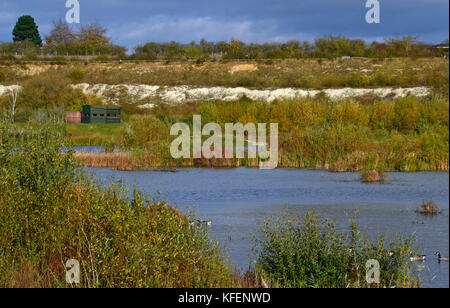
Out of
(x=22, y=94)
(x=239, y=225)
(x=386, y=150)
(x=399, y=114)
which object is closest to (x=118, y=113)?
(x=22, y=94)

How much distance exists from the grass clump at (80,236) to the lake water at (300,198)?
83.6 inches

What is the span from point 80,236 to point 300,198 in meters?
14.2

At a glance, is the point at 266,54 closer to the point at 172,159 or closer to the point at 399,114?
the point at 399,114

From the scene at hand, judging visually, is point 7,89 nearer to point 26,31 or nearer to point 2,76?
point 2,76

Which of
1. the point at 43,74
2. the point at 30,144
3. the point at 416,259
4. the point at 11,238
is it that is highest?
the point at 43,74

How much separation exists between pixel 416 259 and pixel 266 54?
7658 centimetres

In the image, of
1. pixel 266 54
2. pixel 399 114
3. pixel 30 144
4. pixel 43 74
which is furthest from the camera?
pixel 266 54

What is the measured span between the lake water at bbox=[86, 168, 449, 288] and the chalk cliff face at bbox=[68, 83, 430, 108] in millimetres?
31737

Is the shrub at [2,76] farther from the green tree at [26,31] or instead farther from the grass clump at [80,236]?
the grass clump at [80,236]

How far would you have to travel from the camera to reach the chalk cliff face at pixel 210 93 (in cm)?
6222

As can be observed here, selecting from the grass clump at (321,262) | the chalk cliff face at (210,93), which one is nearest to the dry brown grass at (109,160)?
the grass clump at (321,262)

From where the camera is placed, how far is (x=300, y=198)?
23.9 m
